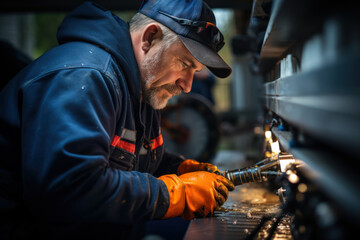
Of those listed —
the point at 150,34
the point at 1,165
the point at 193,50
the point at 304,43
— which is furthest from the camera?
the point at 150,34

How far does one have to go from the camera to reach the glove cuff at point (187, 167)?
2008 mm

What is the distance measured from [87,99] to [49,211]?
44 cm

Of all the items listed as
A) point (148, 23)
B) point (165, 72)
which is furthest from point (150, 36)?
point (165, 72)

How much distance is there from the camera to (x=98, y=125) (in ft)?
3.96

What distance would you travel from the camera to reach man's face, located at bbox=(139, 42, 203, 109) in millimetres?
1646

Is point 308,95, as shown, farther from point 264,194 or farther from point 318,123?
point 264,194

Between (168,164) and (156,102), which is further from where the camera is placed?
(168,164)

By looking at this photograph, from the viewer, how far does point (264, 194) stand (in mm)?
1932

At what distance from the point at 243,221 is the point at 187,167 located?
707 millimetres

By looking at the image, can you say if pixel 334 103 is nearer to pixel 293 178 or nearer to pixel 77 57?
pixel 293 178

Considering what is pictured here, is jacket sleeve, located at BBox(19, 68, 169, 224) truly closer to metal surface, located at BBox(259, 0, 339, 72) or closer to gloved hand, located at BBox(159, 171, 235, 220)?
gloved hand, located at BBox(159, 171, 235, 220)

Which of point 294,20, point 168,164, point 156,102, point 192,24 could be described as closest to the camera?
point 294,20

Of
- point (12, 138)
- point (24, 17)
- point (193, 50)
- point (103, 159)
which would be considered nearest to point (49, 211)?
point (103, 159)

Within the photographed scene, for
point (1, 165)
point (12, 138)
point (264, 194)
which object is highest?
point (12, 138)
